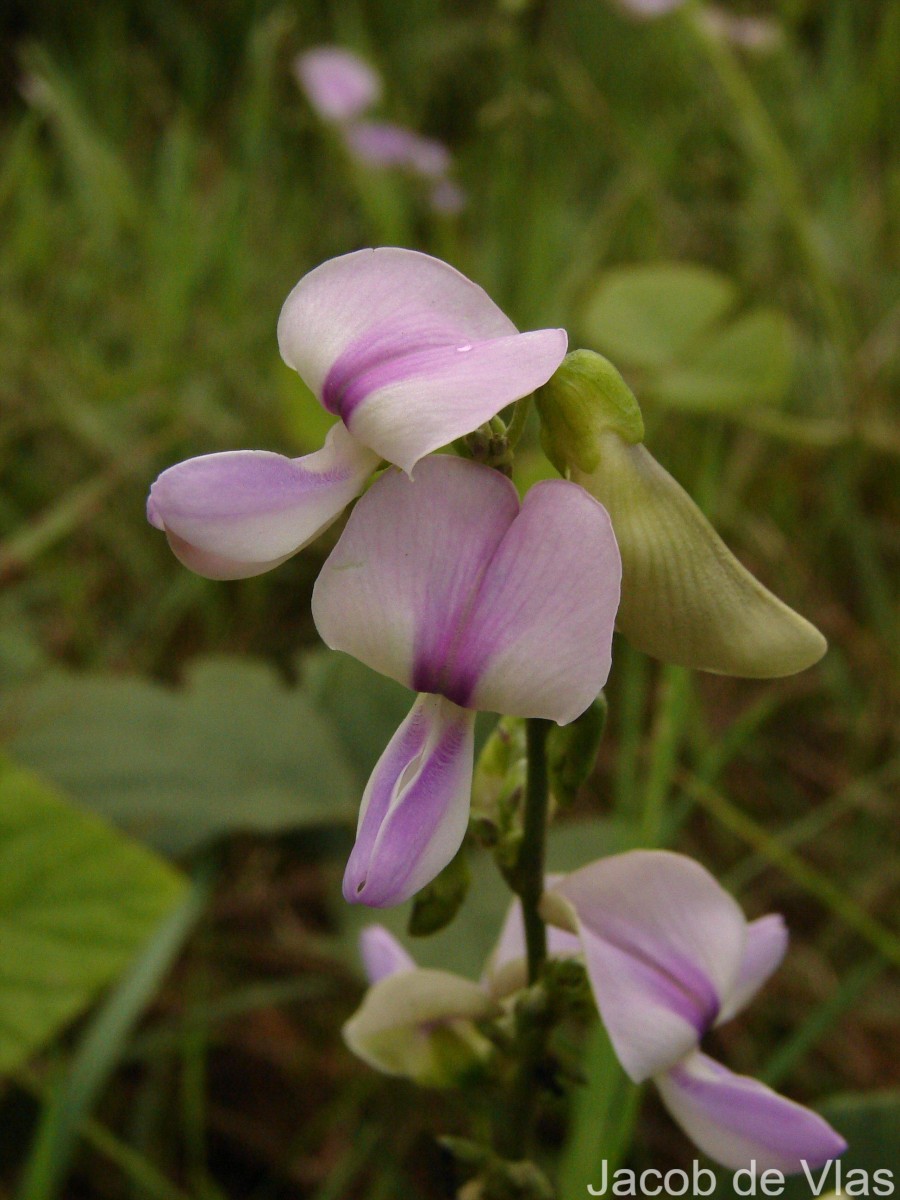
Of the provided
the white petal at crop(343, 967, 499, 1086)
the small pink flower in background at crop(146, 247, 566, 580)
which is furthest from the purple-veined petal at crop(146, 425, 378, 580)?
the white petal at crop(343, 967, 499, 1086)

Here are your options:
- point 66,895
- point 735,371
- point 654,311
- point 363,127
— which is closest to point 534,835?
point 66,895

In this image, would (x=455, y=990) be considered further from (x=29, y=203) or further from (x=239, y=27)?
(x=239, y=27)

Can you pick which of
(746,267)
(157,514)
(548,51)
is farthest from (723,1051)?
(548,51)

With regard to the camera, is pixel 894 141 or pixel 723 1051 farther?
pixel 894 141

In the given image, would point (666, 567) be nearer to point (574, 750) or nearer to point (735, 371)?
point (574, 750)

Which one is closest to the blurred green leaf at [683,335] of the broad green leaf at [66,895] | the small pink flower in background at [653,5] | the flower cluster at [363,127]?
the small pink flower in background at [653,5]

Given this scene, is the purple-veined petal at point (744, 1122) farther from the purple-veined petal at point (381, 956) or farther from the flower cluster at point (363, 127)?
the flower cluster at point (363, 127)
